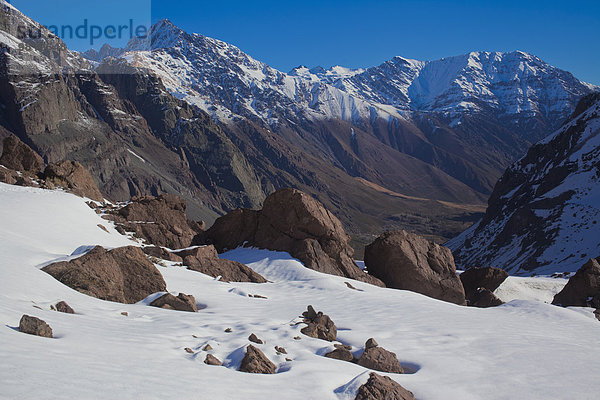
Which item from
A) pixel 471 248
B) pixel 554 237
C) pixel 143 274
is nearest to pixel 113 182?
pixel 471 248

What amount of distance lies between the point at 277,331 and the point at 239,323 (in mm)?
1339

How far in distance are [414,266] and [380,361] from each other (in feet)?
70.7

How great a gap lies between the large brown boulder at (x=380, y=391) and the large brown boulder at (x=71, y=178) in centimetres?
2824

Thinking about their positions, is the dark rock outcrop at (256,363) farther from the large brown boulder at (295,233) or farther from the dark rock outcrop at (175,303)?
the large brown boulder at (295,233)

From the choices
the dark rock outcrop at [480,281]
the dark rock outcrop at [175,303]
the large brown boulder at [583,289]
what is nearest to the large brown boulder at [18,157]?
the dark rock outcrop at [175,303]

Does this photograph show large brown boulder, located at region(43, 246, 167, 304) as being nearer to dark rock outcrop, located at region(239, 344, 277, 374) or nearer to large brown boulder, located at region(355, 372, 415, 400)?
dark rock outcrop, located at region(239, 344, 277, 374)

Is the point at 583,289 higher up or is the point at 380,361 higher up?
the point at 583,289

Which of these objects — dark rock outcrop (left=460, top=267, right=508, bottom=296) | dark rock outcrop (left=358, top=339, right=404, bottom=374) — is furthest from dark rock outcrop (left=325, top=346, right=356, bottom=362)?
dark rock outcrop (left=460, top=267, right=508, bottom=296)

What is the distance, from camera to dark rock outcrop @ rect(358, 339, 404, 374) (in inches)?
468

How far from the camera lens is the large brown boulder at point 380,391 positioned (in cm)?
933

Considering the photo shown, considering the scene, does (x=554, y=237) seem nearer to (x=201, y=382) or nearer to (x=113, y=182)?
(x=201, y=382)

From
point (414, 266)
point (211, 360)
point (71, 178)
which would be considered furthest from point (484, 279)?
point (71, 178)

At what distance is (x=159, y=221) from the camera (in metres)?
35.8

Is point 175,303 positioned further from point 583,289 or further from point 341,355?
point 583,289
